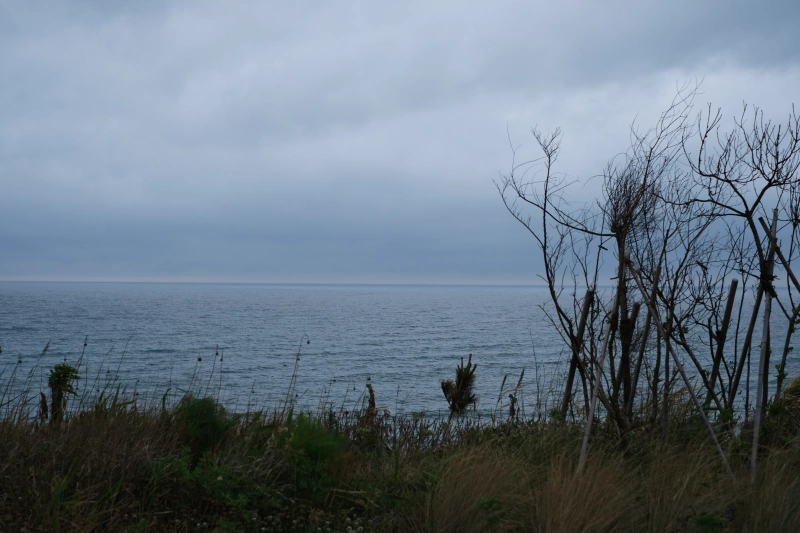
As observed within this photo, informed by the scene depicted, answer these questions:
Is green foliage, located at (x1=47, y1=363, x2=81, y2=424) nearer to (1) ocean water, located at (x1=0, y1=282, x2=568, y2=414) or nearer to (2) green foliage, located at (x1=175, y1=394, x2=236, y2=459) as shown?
(2) green foliage, located at (x1=175, y1=394, x2=236, y2=459)

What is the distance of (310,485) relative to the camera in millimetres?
4180

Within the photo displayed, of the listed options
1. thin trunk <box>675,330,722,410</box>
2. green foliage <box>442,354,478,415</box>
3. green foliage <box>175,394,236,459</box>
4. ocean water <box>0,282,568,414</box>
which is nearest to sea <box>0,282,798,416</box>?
ocean water <box>0,282,568,414</box>

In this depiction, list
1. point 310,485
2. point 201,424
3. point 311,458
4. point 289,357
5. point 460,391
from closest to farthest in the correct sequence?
point 310,485
point 311,458
point 201,424
point 460,391
point 289,357

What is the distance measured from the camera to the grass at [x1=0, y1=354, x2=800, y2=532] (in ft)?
11.3

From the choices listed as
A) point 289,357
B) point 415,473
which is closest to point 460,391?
point 415,473

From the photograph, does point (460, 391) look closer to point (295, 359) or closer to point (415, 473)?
point (415, 473)

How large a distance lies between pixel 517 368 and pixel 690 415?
66.2ft

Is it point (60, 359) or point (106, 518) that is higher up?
point (106, 518)

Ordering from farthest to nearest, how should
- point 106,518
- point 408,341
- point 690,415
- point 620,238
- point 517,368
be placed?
1. point 408,341
2. point 517,368
3. point 690,415
4. point 620,238
5. point 106,518

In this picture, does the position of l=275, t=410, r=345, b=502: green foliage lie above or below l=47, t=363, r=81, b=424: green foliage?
below

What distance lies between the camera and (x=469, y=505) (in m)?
3.65

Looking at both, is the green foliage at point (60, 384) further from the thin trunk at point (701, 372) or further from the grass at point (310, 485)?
the thin trunk at point (701, 372)

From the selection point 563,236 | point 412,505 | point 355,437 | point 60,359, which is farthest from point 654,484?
point 60,359

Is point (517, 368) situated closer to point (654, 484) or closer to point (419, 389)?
point (419, 389)
